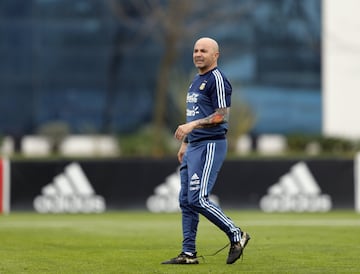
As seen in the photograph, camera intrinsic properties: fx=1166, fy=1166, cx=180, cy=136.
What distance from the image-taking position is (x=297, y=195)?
24125 mm

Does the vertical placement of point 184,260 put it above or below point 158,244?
below

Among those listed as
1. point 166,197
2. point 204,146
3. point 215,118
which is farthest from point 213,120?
point 166,197

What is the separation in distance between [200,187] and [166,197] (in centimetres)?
1223

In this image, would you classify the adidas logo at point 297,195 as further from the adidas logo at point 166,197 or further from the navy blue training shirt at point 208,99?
the navy blue training shirt at point 208,99

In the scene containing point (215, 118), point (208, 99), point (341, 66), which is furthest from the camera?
point (341, 66)

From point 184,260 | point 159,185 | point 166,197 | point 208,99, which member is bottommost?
point 184,260

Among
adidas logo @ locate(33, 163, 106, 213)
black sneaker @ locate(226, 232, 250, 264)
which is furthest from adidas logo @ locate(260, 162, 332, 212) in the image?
black sneaker @ locate(226, 232, 250, 264)

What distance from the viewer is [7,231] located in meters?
17.6

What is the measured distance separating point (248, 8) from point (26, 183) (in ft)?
81.9

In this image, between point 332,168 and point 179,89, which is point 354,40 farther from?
point 332,168

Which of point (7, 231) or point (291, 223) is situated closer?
point (7, 231)

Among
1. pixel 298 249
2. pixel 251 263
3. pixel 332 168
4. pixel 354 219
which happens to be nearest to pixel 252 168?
pixel 332 168

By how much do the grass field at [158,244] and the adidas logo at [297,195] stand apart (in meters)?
2.05

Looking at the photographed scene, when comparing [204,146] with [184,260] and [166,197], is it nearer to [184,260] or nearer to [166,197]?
[184,260]
